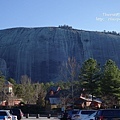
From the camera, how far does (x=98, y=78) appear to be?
256 feet

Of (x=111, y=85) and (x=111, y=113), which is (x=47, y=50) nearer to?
(x=111, y=85)

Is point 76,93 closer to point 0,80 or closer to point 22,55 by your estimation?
point 0,80

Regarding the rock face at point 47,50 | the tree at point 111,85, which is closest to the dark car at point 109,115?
the tree at point 111,85

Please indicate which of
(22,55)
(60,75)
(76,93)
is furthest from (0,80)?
(22,55)

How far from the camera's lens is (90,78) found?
77562 millimetres

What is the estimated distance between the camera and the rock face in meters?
160

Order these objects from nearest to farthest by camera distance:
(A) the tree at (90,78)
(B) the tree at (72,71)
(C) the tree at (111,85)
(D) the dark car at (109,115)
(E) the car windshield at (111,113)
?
(D) the dark car at (109,115) < (E) the car windshield at (111,113) < (C) the tree at (111,85) < (A) the tree at (90,78) < (B) the tree at (72,71)

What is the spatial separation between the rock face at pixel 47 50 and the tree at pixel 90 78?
75.3m

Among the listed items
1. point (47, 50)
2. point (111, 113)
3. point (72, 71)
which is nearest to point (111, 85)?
point (72, 71)

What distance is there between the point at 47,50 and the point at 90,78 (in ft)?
296

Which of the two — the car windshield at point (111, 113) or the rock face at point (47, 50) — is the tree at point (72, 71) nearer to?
the rock face at point (47, 50)

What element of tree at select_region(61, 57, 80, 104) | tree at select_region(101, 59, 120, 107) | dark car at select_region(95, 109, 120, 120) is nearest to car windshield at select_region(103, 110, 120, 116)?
dark car at select_region(95, 109, 120, 120)

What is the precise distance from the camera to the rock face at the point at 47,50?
159750 mm

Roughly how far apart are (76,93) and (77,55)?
76.6 metres
